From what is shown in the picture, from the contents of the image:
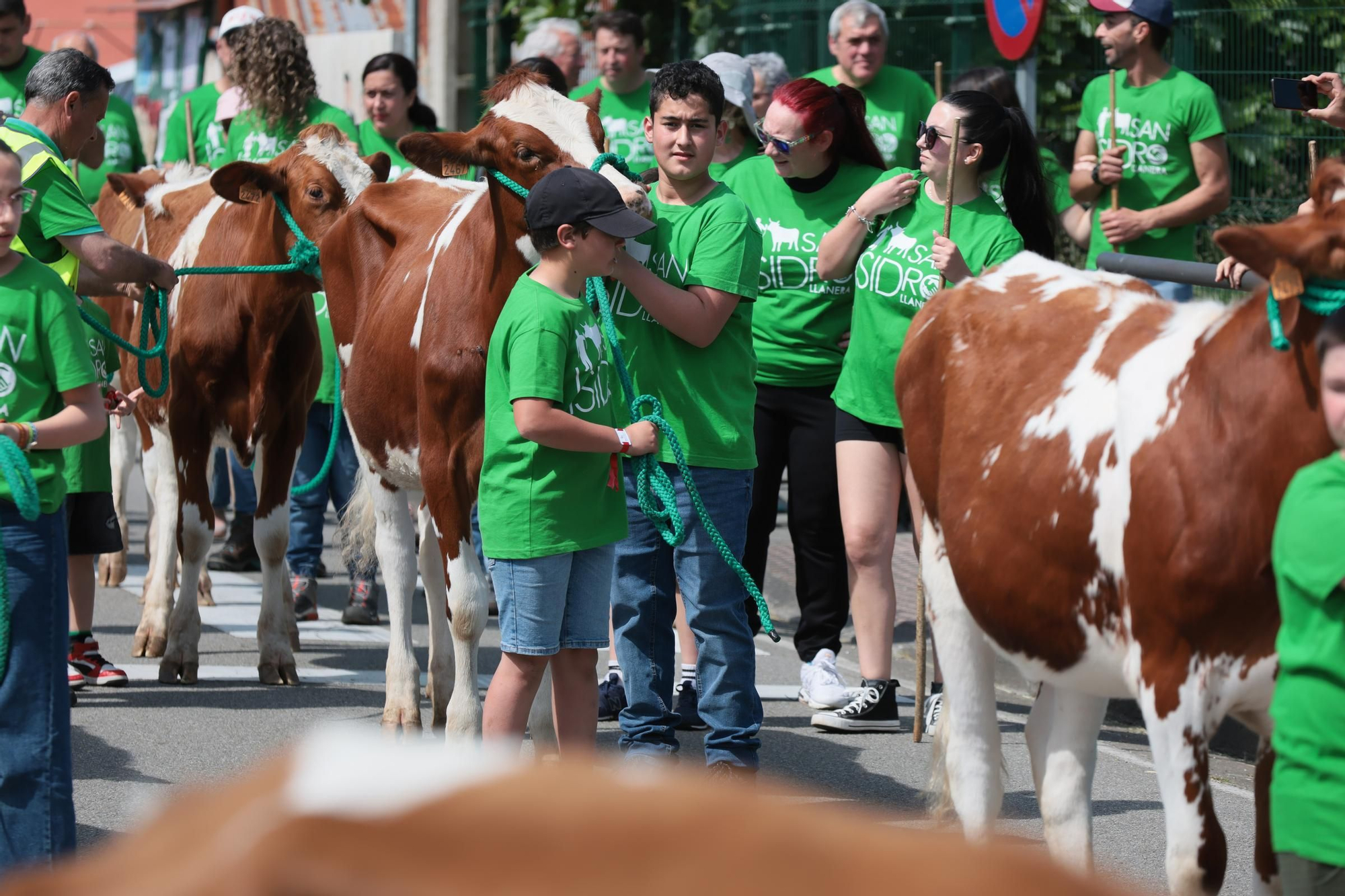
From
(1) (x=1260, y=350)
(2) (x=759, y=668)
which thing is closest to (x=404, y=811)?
(1) (x=1260, y=350)

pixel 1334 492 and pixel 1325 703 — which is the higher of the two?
pixel 1334 492

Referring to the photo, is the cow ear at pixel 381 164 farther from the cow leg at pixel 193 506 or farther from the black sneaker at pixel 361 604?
the black sneaker at pixel 361 604

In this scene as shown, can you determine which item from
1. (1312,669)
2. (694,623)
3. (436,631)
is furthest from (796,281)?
(1312,669)

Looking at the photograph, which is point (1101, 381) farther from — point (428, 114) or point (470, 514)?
point (428, 114)

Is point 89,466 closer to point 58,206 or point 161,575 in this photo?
point 161,575

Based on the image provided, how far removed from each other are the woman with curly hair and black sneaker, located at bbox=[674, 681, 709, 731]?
319 centimetres

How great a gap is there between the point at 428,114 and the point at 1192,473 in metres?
7.06

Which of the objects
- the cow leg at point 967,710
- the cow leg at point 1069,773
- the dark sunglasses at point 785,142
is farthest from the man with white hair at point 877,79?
the cow leg at point 1069,773

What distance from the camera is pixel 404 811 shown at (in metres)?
0.95

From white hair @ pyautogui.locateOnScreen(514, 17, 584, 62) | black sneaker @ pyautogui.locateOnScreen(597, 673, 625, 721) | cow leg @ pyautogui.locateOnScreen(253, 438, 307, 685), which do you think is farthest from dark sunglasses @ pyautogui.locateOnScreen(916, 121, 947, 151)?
white hair @ pyautogui.locateOnScreen(514, 17, 584, 62)

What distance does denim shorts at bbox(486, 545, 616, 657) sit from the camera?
441 cm

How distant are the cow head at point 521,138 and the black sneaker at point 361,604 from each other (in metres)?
3.34

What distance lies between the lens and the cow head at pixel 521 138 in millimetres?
5176

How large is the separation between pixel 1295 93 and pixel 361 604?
498 centimetres
